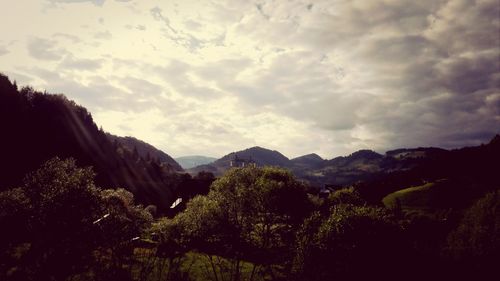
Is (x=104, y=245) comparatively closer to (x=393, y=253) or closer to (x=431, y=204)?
(x=393, y=253)

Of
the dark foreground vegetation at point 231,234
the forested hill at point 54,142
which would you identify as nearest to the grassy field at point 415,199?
the dark foreground vegetation at point 231,234

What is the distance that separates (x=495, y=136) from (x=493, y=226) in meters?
157

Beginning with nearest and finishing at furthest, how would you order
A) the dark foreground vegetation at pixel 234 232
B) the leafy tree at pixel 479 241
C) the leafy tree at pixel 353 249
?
the leafy tree at pixel 353 249, the dark foreground vegetation at pixel 234 232, the leafy tree at pixel 479 241

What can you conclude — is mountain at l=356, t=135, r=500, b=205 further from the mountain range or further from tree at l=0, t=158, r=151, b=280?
tree at l=0, t=158, r=151, b=280

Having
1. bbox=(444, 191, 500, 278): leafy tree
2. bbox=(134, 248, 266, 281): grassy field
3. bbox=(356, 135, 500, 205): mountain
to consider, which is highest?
bbox=(356, 135, 500, 205): mountain

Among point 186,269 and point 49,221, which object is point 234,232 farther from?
point 49,221

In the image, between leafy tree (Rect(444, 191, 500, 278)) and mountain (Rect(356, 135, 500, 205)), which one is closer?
leafy tree (Rect(444, 191, 500, 278))

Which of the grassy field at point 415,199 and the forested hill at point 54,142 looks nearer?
the forested hill at point 54,142

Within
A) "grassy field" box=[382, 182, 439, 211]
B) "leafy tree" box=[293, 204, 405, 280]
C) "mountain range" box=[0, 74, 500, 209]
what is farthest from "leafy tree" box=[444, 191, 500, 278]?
"mountain range" box=[0, 74, 500, 209]

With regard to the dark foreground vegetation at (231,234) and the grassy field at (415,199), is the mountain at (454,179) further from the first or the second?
the dark foreground vegetation at (231,234)

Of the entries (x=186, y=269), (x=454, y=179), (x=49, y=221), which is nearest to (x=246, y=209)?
(x=186, y=269)

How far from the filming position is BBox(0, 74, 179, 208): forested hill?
12731 centimetres

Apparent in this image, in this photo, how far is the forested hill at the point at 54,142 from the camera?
127 meters

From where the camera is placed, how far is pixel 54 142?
479ft
